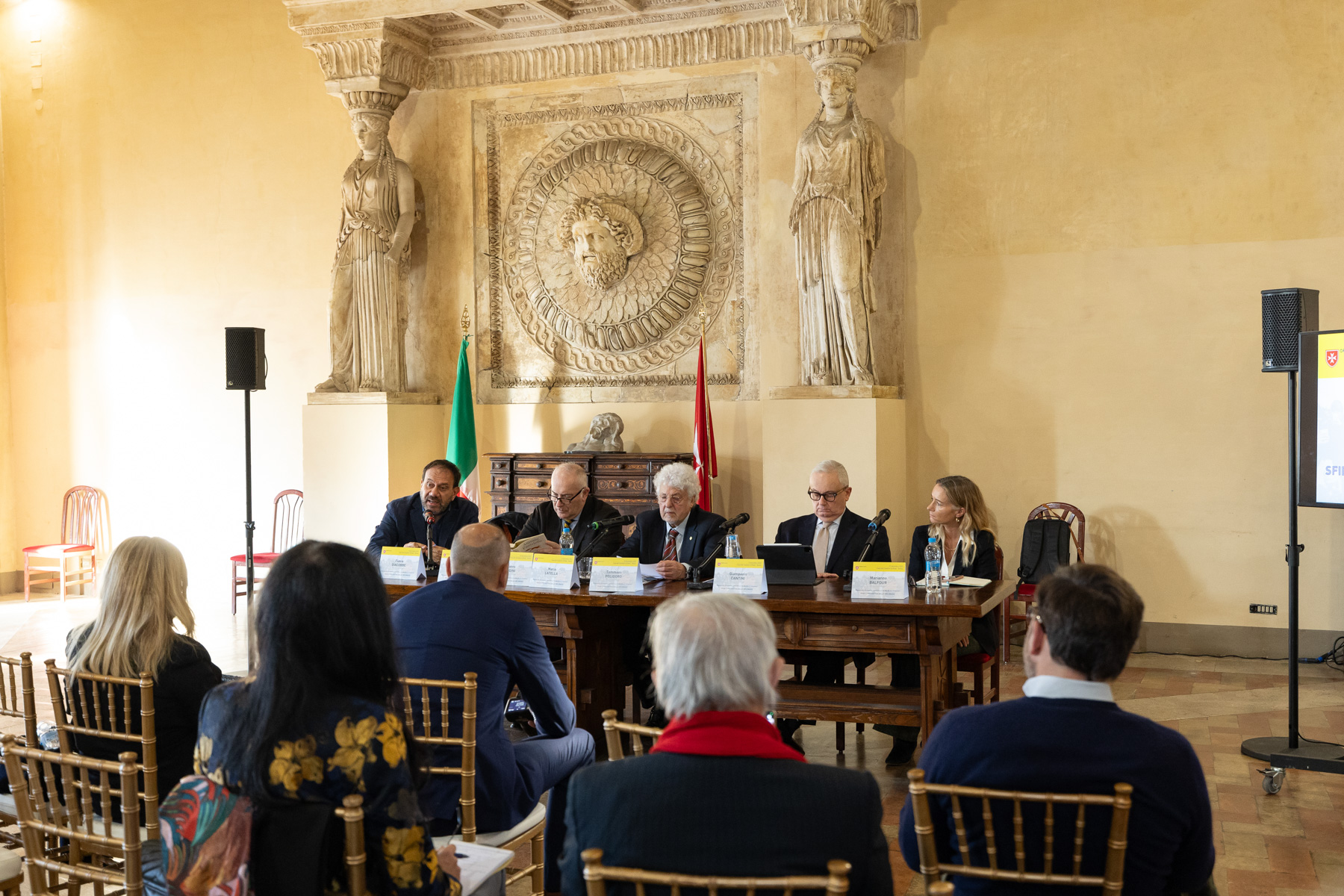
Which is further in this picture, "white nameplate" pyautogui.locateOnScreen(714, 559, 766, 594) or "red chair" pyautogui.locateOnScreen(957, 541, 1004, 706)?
"red chair" pyautogui.locateOnScreen(957, 541, 1004, 706)

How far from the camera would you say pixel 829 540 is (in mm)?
5168

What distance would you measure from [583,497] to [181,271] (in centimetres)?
529

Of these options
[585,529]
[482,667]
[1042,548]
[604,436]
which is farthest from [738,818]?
[604,436]

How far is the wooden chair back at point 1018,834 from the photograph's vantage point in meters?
1.86

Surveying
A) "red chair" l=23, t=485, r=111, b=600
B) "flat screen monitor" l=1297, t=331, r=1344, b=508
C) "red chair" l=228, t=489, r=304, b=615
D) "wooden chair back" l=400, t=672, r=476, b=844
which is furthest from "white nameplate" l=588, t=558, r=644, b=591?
"red chair" l=23, t=485, r=111, b=600

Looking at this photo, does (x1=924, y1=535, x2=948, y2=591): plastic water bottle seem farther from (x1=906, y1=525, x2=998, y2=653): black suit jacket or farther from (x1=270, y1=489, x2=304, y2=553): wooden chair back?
(x1=270, y1=489, x2=304, y2=553): wooden chair back

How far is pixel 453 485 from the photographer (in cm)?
555

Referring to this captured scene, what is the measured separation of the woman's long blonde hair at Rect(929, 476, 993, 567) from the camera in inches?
193

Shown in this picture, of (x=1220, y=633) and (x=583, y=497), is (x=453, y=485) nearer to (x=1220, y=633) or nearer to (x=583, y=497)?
(x=583, y=497)

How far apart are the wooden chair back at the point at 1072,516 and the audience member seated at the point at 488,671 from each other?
4466 millimetres

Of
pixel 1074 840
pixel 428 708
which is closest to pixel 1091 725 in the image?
pixel 1074 840

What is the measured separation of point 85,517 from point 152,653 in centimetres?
762

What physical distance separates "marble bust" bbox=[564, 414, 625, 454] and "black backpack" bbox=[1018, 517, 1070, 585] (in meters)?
2.67

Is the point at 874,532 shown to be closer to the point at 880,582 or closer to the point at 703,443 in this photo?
the point at 880,582
